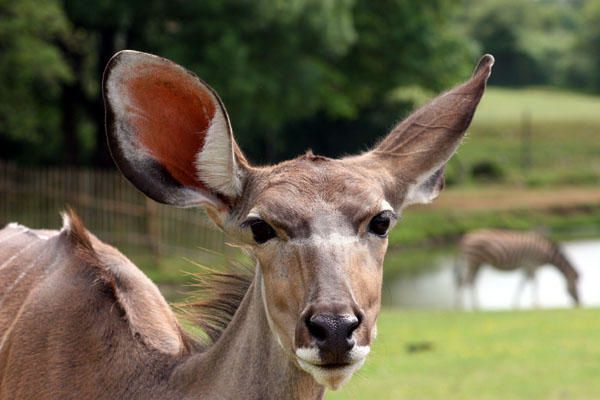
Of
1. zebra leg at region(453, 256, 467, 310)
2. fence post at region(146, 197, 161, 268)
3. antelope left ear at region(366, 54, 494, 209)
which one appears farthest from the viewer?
zebra leg at region(453, 256, 467, 310)

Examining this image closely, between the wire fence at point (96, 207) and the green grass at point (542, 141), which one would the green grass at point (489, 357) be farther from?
the green grass at point (542, 141)

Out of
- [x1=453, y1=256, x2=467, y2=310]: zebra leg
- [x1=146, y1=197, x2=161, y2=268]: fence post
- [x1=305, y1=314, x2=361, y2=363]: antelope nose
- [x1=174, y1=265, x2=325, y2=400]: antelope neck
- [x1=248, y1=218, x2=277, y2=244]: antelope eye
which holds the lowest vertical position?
[x1=453, y1=256, x2=467, y2=310]: zebra leg

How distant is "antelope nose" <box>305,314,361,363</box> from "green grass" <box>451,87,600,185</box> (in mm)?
30810

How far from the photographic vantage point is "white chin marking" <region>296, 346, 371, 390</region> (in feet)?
9.43

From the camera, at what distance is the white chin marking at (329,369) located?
9.43 ft

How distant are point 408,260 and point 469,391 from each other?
15.1 m

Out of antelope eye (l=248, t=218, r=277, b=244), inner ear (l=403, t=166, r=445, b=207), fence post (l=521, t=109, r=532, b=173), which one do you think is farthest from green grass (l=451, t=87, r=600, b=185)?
antelope eye (l=248, t=218, r=277, b=244)

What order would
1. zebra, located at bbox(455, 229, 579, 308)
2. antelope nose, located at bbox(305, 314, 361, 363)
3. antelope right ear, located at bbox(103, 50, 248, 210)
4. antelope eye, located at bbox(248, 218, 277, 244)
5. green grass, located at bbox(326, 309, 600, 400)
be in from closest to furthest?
antelope nose, located at bbox(305, 314, 361, 363) < antelope eye, located at bbox(248, 218, 277, 244) < antelope right ear, located at bbox(103, 50, 248, 210) < green grass, located at bbox(326, 309, 600, 400) < zebra, located at bbox(455, 229, 579, 308)

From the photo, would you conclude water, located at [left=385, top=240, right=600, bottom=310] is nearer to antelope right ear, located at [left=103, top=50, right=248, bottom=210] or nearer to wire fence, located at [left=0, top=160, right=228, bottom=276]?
wire fence, located at [left=0, top=160, right=228, bottom=276]

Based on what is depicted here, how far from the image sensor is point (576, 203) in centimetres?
3234

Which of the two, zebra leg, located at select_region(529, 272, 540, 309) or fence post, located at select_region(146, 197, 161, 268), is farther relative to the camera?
zebra leg, located at select_region(529, 272, 540, 309)

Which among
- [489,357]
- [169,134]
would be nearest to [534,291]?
[489,357]

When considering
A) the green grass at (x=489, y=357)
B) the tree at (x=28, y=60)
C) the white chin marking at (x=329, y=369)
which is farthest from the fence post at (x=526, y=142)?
the white chin marking at (x=329, y=369)

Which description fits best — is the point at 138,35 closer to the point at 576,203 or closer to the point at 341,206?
the point at 576,203
